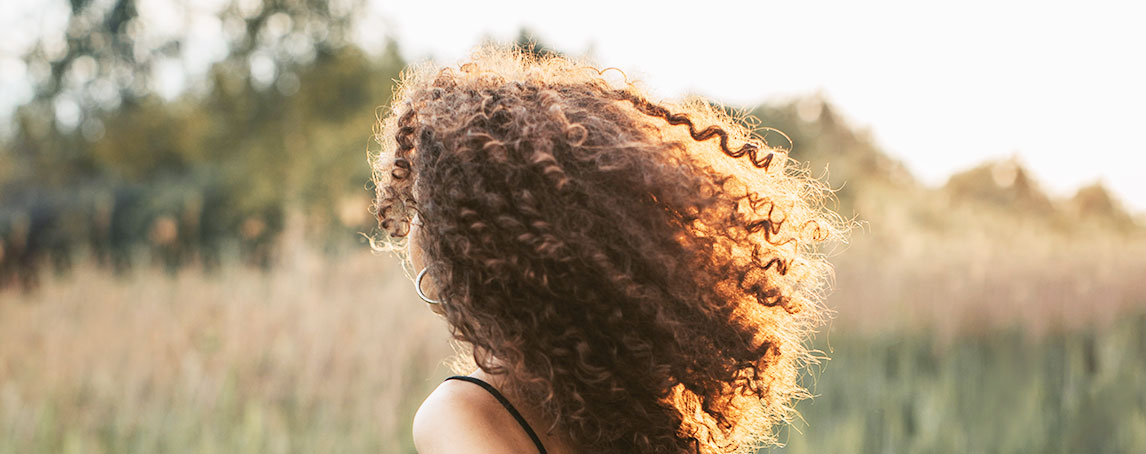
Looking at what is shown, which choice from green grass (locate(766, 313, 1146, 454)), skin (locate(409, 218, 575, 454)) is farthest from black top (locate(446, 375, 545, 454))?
green grass (locate(766, 313, 1146, 454))

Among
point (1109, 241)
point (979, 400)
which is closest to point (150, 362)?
point (979, 400)

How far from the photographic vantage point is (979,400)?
3.35 m

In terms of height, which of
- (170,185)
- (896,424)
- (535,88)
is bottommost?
(170,185)

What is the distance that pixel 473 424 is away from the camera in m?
0.98

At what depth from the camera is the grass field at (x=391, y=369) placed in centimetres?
310

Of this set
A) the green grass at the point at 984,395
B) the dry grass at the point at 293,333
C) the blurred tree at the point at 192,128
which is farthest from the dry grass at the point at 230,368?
the blurred tree at the point at 192,128

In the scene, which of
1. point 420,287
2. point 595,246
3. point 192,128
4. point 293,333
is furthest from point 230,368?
point 192,128

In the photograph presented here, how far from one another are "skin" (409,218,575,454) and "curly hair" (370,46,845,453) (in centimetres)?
3

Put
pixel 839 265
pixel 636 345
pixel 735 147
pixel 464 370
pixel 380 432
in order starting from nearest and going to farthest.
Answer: pixel 636 345 < pixel 735 147 < pixel 464 370 < pixel 380 432 < pixel 839 265

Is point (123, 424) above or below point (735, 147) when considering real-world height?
below

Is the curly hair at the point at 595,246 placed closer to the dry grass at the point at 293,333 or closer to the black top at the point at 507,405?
the black top at the point at 507,405

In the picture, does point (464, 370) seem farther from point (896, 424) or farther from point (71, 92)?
point (71, 92)

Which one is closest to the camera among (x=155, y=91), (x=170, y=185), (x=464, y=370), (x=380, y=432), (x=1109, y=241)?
(x=464, y=370)

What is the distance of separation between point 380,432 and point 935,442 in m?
2.08
